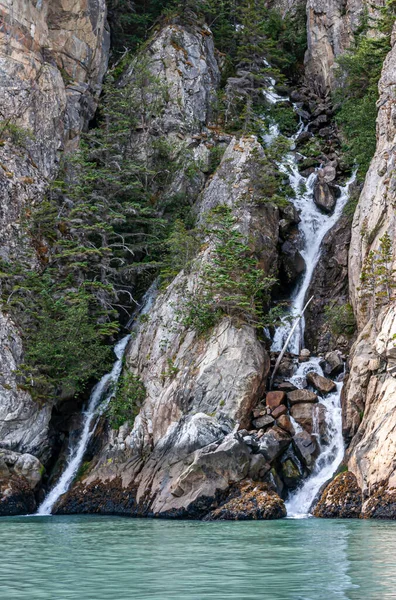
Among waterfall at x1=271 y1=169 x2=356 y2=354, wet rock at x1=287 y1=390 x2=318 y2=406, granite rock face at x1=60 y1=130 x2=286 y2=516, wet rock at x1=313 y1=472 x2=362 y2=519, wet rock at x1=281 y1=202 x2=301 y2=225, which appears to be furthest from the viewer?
wet rock at x1=281 y1=202 x2=301 y2=225

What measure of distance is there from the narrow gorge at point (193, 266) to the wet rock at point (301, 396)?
0.06 metres

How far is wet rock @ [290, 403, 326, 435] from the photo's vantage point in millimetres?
25156

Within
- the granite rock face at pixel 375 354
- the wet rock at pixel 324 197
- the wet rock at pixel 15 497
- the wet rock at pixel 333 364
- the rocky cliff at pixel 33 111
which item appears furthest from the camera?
the wet rock at pixel 324 197

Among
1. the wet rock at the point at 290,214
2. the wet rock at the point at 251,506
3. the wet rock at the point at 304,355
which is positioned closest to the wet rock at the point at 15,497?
the wet rock at the point at 251,506

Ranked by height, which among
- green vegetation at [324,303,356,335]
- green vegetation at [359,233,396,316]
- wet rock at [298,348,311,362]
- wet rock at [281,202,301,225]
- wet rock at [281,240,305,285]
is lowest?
wet rock at [298,348,311,362]

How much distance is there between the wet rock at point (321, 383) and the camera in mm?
26547

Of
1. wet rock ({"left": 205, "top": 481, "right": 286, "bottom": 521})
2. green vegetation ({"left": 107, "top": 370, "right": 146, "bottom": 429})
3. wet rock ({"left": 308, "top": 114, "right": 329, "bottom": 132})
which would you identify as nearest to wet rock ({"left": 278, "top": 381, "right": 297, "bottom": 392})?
wet rock ({"left": 205, "top": 481, "right": 286, "bottom": 521})

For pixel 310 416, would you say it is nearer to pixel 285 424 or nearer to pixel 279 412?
pixel 285 424

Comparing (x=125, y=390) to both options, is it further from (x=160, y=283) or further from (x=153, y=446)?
(x=160, y=283)

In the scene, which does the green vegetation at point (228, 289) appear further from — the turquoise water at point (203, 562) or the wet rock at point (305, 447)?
the turquoise water at point (203, 562)

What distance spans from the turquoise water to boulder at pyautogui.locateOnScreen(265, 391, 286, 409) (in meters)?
6.80

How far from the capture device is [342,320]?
29.7 metres

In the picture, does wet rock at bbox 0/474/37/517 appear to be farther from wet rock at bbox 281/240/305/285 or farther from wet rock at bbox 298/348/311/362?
wet rock at bbox 281/240/305/285

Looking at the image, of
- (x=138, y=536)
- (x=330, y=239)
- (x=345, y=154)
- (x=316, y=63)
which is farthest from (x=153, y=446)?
(x=316, y=63)
